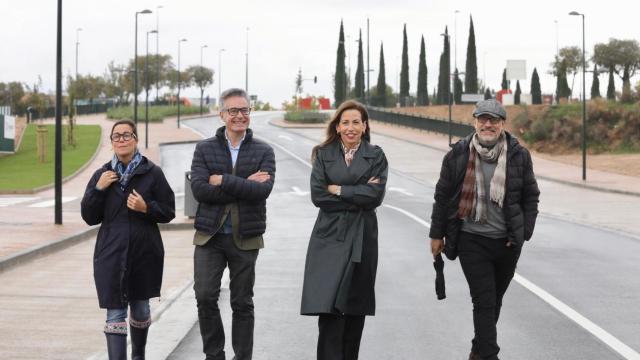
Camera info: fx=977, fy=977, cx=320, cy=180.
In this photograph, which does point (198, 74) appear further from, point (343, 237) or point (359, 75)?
point (343, 237)

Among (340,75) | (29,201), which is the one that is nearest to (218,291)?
(29,201)

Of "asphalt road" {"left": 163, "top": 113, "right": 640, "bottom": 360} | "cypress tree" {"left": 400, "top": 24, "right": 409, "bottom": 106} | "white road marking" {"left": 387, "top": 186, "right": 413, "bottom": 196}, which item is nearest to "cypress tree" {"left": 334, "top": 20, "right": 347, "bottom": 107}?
"cypress tree" {"left": 400, "top": 24, "right": 409, "bottom": 106}

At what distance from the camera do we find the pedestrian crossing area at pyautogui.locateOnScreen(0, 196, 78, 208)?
84.4 feet

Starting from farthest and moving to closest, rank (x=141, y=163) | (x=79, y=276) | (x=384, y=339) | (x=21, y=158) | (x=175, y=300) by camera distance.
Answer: (x=21, y=158), (x=79, y=276), (x=175, y=300), (x=384, y=339), (x=141, y=163)

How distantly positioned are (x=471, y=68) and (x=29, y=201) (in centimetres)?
6838

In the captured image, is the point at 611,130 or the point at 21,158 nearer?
the point at 21,158

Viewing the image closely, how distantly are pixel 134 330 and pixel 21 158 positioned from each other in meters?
41.2

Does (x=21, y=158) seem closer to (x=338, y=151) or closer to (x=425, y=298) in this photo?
(x=425, y=298)

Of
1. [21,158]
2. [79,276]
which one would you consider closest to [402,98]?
[21,158]

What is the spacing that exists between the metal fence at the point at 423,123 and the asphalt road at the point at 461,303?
4269 centimetres

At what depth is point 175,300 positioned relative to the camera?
408 inches

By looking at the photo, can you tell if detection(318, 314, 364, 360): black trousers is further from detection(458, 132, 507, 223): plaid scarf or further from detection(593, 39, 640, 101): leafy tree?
detection(593, 39, 640, 101): leafy tree

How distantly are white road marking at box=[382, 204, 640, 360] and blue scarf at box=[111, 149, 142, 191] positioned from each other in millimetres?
3993

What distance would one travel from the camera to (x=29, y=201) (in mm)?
27266
